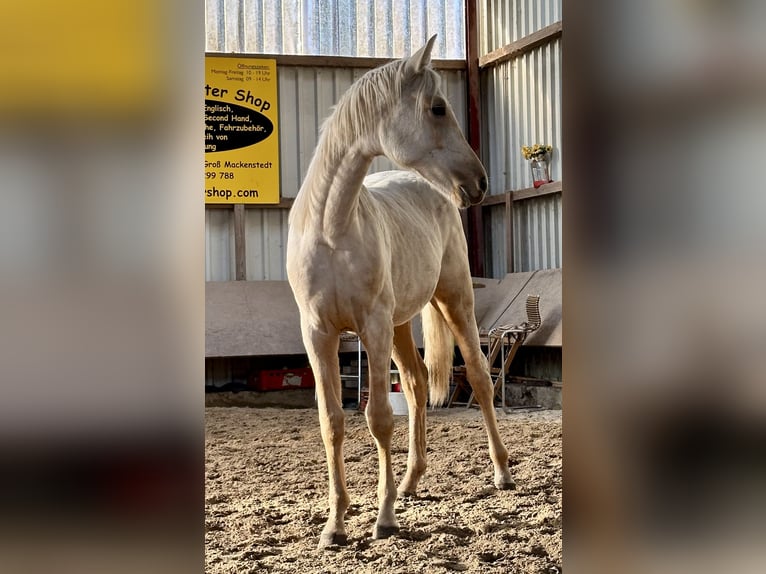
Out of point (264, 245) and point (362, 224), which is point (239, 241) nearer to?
point (264, 245)

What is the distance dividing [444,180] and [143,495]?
2792 millimetres

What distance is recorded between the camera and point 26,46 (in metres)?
0.50

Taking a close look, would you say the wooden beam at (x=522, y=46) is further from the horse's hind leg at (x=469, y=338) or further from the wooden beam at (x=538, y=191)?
the horse's hind leg at (x=469, y=338)

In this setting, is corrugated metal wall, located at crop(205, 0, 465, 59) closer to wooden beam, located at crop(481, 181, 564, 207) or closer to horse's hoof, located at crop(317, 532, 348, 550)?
wooden beam, located at crop(481, 181, 564, 207)

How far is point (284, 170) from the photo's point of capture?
9094 mm

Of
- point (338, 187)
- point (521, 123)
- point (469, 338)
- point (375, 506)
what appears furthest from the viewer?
point (521, 123)

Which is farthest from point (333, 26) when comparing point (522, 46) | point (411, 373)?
point (411, 373)

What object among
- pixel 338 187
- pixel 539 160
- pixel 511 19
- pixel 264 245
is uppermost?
pixel 511 19

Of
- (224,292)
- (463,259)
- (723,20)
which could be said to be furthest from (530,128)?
(723,20)

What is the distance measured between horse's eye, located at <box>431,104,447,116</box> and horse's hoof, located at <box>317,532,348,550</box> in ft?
5.60

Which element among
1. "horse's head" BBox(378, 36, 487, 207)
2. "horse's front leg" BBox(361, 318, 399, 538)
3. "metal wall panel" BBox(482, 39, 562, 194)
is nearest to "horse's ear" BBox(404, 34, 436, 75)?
"horse's head" BBox(378, 36, 487, 207)

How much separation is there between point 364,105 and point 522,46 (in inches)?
240

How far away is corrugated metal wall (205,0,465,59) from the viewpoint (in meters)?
9.12

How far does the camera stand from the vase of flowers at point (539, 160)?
8484mm
